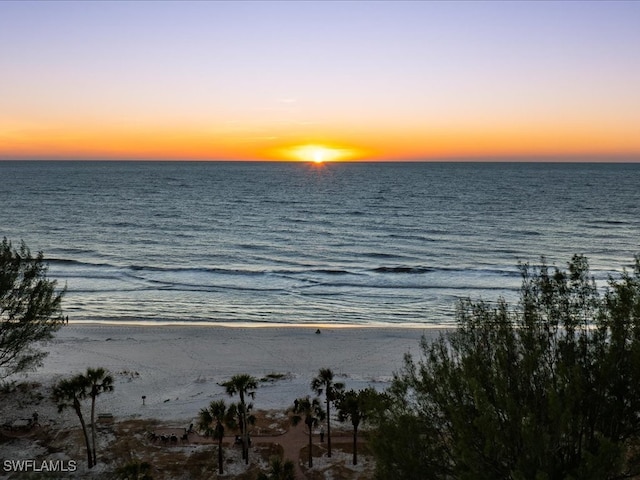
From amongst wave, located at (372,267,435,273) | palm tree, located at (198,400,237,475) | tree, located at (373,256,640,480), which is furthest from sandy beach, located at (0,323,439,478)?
wave, located at (372,267,435,273)

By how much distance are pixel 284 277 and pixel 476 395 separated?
4991 cm

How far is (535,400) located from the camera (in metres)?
12.7

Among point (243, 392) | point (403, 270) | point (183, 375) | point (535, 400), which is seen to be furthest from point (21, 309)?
point (403, 270)

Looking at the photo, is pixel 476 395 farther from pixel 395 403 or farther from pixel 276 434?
pixel 276 434

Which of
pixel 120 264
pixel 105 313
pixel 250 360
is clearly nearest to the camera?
pixel 250 360

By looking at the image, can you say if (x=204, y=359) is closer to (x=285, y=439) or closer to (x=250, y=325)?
(x=250, y=325)

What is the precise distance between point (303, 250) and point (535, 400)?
6293cm

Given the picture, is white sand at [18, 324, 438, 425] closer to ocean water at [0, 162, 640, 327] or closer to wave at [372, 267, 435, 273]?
ocean water at [0, 162, 640, 327]

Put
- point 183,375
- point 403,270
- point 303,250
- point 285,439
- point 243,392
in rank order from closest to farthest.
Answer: point 243,392
point 285,439
point 183,375
point 403,270
point 303,250

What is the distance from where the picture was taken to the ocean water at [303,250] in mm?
50656

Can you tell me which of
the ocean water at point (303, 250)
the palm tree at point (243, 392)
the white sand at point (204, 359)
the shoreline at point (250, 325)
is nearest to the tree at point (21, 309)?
the white sand at point (204, 359)

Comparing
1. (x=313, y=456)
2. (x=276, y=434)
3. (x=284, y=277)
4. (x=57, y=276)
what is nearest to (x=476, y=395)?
(x=313, y=456)

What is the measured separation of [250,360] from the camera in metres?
36.8

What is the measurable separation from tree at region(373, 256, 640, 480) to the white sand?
15660 millimetres
